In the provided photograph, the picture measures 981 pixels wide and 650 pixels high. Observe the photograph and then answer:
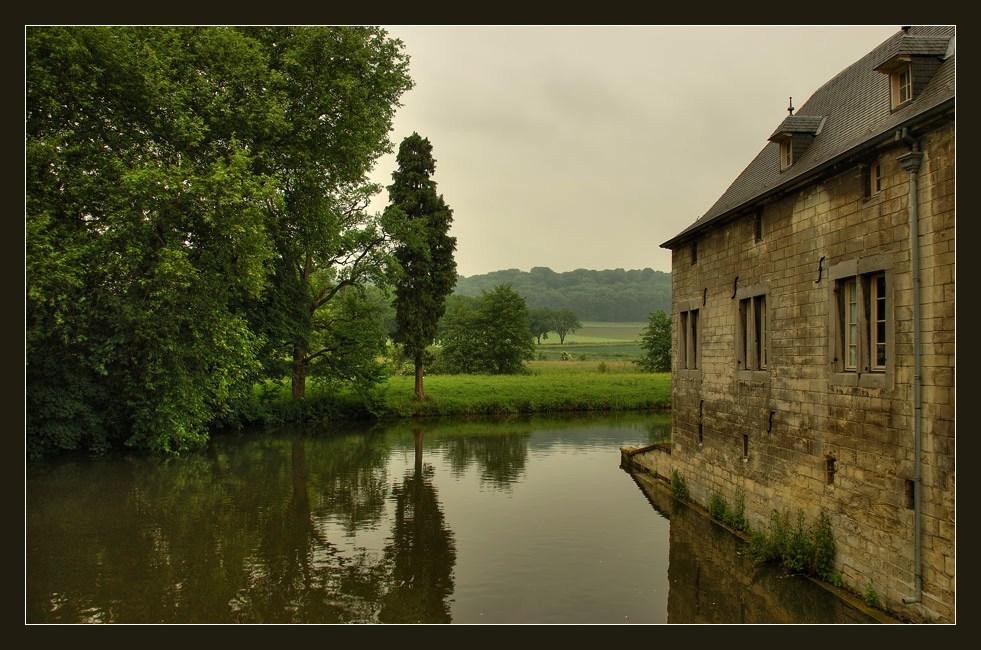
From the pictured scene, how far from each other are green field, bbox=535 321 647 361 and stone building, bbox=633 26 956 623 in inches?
2425

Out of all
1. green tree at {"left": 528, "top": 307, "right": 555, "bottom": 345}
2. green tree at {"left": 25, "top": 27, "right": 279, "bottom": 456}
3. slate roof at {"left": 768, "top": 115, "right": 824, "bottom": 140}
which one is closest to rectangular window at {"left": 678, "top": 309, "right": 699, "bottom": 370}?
slate roof at {"left": 768, "top": 115, "right": 824, "bottom": 140}

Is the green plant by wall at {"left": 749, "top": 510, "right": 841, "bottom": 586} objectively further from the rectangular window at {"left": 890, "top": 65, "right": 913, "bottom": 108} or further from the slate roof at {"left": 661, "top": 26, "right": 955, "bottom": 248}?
the rectangular window at {"left": 890, "top": 65, "right": 913, "bottom": 108}

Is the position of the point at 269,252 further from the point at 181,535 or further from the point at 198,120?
the point at 181,535

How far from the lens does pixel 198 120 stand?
20.4m

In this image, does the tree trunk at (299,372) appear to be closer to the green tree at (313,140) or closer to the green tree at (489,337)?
the green tree at (313,140)

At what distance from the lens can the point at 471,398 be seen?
3869 cm

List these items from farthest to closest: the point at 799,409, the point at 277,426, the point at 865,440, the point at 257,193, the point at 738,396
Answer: the point at 277,426 < the point at 257,193 < the point at 738,396 < the point at 799,409 < the point at 865,440

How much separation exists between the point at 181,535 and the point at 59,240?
30.3ft

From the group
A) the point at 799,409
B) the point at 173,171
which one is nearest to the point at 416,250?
the point at 173,171

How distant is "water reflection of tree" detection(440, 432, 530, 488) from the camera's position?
20.3 m

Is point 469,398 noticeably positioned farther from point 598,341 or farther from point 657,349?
point 598,341

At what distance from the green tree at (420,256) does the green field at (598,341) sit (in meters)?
39.3

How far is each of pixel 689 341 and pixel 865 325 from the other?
717 cm

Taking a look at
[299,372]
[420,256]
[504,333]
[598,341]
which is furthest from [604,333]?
[299,372]
